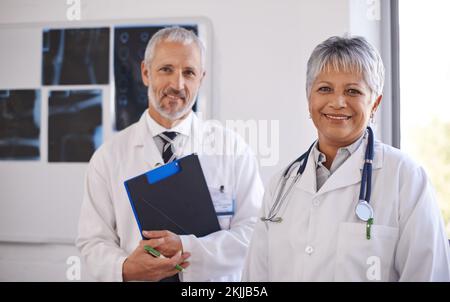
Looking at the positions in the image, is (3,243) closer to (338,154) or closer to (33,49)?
(33,49)

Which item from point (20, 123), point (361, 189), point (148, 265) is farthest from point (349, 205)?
point (20, 123)

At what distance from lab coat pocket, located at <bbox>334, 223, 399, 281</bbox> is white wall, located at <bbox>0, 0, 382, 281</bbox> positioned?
55cm

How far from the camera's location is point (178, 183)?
3.30 ft

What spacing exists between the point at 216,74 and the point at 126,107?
324 mm

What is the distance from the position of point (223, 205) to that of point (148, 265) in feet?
0.78

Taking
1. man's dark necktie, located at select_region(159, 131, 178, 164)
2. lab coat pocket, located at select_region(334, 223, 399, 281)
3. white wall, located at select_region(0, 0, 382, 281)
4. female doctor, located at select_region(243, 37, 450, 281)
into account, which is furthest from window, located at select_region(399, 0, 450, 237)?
man's dark necktie, located at select_region(159, 131, 178, 164)

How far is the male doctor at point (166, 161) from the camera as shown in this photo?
1022 millimetres

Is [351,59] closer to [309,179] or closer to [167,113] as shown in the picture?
[309,179]

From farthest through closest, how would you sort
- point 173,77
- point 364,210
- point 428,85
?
point 428,85
point 173,77
point 364,210

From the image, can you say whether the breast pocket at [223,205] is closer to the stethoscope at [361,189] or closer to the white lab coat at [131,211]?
the white lab coat at [131,211]

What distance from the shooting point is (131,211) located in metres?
1.08

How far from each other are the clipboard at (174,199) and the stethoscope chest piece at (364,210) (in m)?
0.37

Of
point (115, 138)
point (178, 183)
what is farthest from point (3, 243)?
point (178, 183)

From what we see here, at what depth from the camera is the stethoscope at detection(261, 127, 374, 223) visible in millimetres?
773
